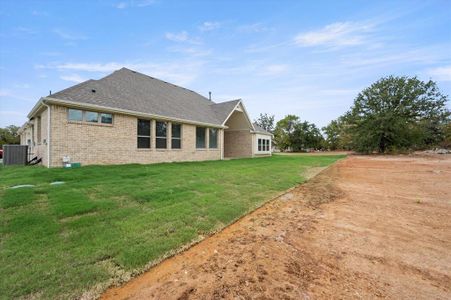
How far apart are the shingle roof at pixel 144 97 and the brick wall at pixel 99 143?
844 mm

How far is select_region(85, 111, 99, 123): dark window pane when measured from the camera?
9.69 metres

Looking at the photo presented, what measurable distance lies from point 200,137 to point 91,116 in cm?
773

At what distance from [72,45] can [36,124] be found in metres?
5.84

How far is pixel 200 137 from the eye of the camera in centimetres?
1608

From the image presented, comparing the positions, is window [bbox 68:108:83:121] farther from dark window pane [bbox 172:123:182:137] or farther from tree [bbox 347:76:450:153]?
tree [bbox 347:76:450:153]

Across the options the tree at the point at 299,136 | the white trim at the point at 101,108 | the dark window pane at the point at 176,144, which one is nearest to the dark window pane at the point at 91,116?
the white trim at the point at 101,108

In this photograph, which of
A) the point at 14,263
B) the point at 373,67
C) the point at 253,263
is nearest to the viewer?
the point at 14,263

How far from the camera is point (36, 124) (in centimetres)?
1174

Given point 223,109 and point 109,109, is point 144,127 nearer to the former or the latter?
point 109,109

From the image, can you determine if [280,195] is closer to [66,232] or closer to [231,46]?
[66,232]

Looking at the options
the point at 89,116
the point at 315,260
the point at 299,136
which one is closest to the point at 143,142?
the point at 89,116

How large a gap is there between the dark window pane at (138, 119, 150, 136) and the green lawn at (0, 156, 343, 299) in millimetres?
5790

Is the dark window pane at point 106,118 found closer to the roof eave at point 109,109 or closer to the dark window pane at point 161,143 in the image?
the roof eave at point 109,109

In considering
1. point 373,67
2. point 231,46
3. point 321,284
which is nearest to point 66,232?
point 321,284
